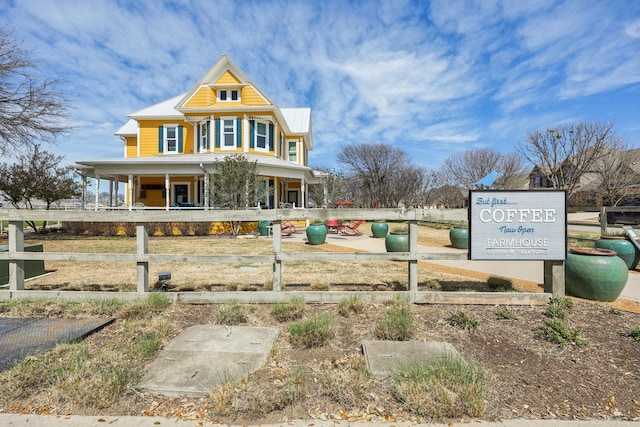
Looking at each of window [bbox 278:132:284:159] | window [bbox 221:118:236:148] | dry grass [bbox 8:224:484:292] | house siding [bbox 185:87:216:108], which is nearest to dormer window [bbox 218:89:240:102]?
house siding [bbox 185:87:216:108]

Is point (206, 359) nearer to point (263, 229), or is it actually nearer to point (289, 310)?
point (289, 310)

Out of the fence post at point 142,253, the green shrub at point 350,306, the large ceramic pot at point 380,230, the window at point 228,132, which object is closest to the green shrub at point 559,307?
the green shrub at point 350,306

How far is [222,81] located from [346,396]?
20.9 metres

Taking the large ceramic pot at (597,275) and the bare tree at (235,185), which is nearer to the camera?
the large ceramic pot at (597,275)

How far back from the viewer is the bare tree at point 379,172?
45188 millimetres

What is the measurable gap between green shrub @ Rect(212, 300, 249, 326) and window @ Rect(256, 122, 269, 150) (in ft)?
54.8

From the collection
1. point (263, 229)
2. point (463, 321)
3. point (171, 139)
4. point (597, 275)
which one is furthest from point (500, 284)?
point (171, 139)

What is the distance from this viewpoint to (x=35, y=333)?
3658 mm

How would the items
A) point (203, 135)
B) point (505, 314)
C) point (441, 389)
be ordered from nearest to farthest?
point (441, 389) → point (505, 314) → point (203, 135)

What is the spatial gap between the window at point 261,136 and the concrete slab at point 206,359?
17297mm

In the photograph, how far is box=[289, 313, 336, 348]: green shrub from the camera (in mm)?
3494

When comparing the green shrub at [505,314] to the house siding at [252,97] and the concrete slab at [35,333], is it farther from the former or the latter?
the house siding at [252,97]

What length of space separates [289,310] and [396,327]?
143 centimetres

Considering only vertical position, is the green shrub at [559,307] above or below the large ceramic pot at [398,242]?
below
